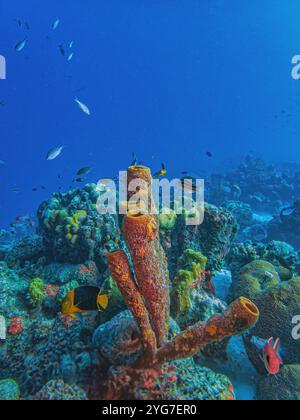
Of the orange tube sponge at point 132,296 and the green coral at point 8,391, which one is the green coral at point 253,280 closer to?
the orange tube sponge at point 132,296

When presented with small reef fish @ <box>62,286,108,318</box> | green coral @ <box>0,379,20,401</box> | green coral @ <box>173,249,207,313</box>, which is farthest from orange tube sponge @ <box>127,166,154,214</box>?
green coral @ <box>0,379,20,401</box>

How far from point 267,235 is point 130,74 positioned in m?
127

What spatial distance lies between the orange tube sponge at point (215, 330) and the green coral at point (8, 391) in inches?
56.8

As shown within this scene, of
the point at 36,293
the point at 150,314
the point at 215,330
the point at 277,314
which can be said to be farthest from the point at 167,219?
the point at 215,330

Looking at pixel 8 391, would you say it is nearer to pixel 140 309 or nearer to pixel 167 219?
pixel 140 309

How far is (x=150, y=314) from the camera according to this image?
2664 millimetres

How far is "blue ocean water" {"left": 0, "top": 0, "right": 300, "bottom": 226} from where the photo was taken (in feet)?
298

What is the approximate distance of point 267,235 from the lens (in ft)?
42.9

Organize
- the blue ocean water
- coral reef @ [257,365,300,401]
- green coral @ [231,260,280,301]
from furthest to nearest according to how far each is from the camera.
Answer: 1. the blue ocean water
2. green coral @ [231,260,280,301]
3. coral reef @ [257,365,300,401]

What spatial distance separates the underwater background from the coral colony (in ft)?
0.09

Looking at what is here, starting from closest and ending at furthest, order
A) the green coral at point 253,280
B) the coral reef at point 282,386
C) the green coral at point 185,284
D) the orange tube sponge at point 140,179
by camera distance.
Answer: the orange tube sponge at point 140,179, the coral reef at point 282,386, the green coral at point 185,284, the green coral at point 253,280

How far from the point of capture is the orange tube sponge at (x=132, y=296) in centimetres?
238

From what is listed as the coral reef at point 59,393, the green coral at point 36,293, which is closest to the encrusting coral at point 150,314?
the coral reef at point 59,393

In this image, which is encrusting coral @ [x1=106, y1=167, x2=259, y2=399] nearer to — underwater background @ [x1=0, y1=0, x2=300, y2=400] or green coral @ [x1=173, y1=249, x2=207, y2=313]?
underwater background @ [x1=0, y1=0, x2=300, y2=400]
